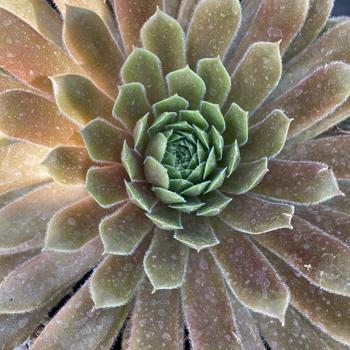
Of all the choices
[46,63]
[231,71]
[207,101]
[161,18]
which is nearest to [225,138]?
[207,101]

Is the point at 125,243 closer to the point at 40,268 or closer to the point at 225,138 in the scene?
the point at 40,268

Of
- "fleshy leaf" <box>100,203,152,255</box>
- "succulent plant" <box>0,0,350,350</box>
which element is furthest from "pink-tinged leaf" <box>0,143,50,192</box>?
"fleshy leaf" <box>100,203,152,255</box>

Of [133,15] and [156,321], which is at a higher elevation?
[133,15]

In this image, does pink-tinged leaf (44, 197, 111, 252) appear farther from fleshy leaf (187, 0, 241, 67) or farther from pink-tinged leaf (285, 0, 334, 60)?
pink-tinged leaf (285, 0, 334, 60)

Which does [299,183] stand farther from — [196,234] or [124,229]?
[124,229]

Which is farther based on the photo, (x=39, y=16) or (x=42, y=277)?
(x=39, y=16)

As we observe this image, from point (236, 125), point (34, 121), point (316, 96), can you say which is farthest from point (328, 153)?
point (34, 121)

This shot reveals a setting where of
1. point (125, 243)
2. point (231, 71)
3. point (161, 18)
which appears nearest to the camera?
point (125, 243)
